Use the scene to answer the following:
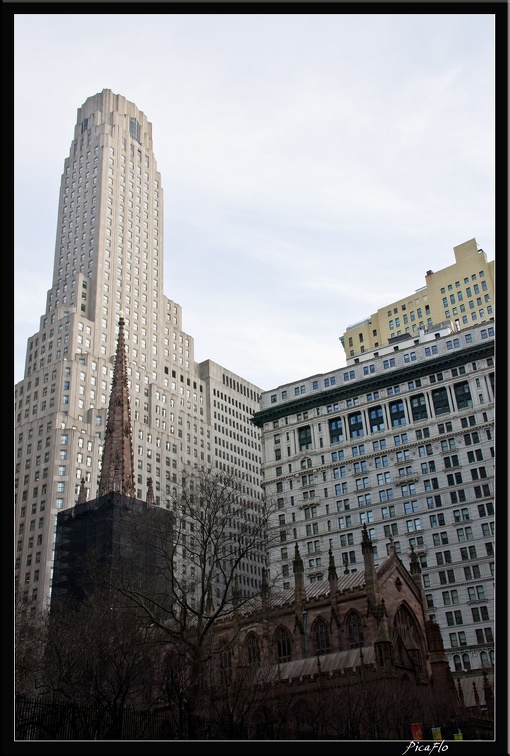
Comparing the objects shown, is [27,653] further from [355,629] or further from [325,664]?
[355,629]

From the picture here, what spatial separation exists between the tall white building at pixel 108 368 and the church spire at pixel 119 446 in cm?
2065

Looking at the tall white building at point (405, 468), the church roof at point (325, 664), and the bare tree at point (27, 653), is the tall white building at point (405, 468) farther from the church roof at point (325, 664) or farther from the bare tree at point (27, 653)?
the bare tree at point (27, 653)

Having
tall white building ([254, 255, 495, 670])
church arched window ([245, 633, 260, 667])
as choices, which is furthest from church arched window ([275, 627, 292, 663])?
tall white building ([254, 255, 495, 670])

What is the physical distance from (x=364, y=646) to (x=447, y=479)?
3868 cm

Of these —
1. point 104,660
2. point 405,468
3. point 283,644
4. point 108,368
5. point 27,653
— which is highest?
point 108,368

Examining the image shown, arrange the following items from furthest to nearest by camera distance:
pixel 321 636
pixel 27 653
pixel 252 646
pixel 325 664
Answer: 1. pixel 252 646
2. pixel 321 636
3. pixel 325 664
4. pixel 27 653

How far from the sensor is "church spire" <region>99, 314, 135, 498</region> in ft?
265

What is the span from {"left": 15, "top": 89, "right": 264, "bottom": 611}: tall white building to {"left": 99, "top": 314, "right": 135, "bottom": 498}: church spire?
20.6 metres

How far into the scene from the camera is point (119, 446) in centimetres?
8481

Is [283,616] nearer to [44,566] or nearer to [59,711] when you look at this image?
[59,711]

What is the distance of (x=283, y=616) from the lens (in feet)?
175

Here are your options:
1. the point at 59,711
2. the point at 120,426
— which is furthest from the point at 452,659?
the point at 59,711

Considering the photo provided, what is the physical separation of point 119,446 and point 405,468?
3281 cm

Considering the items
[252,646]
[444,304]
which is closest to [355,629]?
[252,646]
